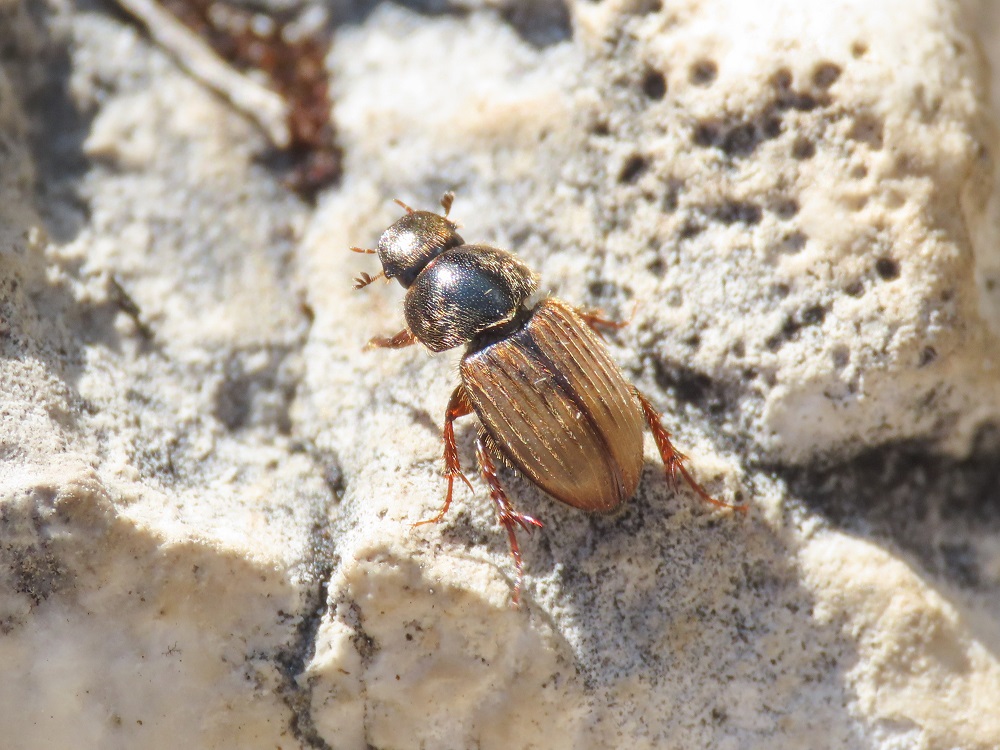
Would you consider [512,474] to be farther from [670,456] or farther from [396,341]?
[396,341]

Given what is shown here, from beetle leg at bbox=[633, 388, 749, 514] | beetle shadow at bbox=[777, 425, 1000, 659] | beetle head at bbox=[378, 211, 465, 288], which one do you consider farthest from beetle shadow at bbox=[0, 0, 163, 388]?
beetle shadow at bbox=[777, 425, 1000, 659]

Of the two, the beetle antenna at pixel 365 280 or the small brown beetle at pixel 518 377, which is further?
the beetle antenna at pixel 365 280

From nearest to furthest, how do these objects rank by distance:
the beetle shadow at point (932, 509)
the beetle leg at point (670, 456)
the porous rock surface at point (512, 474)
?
the porous rock surface at point (512, 474) < the beetle leg at point (670, 456) < the beetle shadow at point (932, 509)

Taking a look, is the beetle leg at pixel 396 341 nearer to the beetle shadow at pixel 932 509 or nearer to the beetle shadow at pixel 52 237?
the beetle shadow at pixel 52 237

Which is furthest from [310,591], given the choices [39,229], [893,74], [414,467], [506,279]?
[893,74]

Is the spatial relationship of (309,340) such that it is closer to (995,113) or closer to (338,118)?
(338,118)

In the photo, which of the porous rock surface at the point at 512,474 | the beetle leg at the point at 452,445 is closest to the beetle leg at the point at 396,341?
the porous rock surface at the point at 512,474

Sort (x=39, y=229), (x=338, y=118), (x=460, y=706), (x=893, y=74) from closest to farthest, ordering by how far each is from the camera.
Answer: (x=460, y=706) → (x=893, y=74) → (x=39, y=229) → (x=338, y=118)
